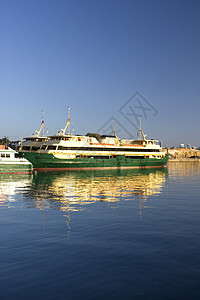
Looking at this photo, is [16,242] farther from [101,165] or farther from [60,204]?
[101,165]

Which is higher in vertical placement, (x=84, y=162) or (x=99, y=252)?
(x=84, y=162)

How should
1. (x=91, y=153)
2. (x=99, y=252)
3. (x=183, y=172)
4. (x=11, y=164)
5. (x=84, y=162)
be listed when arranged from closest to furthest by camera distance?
(x=99, y=252)
(x=11, y=164)
(x=183, y=172)
(x=84, y=162)
(x=91, y=153)

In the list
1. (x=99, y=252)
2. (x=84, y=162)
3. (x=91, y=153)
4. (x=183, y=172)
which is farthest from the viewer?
(x=91, y=153)

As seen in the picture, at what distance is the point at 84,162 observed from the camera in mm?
69500

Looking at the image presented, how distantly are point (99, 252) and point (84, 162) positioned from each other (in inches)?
2297

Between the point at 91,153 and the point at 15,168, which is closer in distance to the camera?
the point at 15,168

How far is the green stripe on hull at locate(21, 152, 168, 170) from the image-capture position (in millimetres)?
63406

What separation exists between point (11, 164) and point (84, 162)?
77.2ft

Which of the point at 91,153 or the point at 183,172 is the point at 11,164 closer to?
the point at 91,153

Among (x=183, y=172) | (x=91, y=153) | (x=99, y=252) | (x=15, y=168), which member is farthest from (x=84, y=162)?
(x=99, y=252)

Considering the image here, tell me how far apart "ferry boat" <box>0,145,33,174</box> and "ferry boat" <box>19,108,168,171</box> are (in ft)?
40.4

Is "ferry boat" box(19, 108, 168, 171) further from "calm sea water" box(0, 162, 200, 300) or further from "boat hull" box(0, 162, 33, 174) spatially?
"calm sea water" box(0, 162, 200, 300)

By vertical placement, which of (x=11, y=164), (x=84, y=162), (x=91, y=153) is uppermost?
(x=91, y=153)

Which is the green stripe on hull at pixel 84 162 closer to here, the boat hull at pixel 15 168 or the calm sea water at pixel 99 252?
the boat hull at pixel 15 168
